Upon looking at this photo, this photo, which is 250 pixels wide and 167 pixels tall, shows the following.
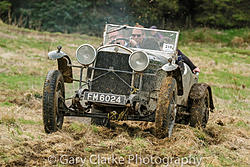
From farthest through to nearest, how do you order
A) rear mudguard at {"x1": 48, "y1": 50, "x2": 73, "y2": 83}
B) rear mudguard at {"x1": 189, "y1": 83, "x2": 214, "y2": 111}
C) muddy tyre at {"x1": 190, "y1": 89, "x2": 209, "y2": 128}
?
rear mudguard at {"x1": 189, "y1": 83, "x2": 214, "y2": 111}
muddy tyre at {"x1": 190, "y1": 89, "x2": 209, "y2": 128}
rear mudguard at {"x1": 48, "y1": 50, "x2": 73, "y2": 83}

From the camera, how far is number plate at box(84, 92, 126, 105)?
589 cm

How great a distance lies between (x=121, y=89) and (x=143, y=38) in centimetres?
157

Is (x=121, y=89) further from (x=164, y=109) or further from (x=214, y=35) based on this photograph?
(x=214, y=35)

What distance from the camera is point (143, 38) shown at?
753 cm

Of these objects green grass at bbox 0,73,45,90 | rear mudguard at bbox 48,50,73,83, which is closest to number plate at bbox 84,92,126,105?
rear mudguard at bbox 48,50,73,83

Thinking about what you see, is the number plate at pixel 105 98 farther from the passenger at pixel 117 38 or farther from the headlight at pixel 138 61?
the passenger at pixel 117 38

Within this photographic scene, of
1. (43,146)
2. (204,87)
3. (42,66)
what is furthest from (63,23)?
(43,146)

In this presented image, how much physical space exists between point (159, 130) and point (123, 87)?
109 centimetres

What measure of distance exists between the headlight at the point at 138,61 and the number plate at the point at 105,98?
52 cm

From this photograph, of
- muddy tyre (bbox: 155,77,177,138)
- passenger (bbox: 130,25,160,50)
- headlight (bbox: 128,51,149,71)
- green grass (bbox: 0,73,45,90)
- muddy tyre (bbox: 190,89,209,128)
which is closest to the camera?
muddy tyre (bbox: 155,77,177,138)

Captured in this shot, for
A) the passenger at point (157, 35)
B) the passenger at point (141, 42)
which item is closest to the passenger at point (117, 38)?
the passenger at point (141, 42)

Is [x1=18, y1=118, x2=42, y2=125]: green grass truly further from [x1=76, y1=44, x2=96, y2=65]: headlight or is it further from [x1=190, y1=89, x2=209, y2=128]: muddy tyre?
[x1=190, y1=89, x2=209, y2=128]: muddy tyre

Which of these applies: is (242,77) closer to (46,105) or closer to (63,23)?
(46,105)

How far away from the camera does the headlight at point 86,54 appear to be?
6.22 meters
